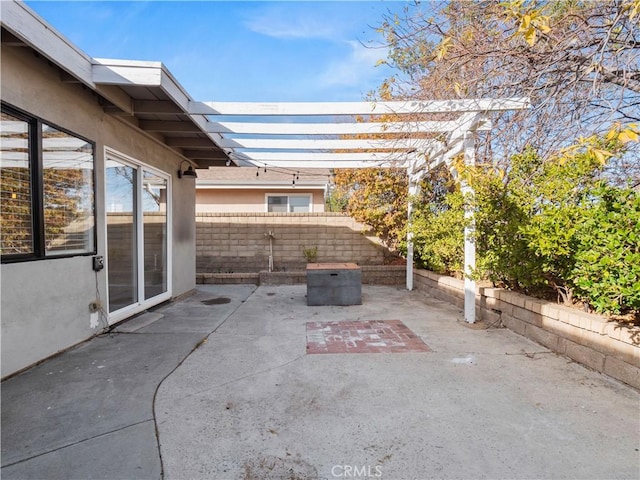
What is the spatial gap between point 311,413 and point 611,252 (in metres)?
2.95

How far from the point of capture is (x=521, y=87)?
→ 410 centimetres

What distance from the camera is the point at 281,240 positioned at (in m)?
9.79

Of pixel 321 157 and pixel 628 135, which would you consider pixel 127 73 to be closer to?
pixel 321 157

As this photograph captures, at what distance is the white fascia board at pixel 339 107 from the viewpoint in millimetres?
4386

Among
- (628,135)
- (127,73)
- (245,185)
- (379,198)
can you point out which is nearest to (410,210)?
(379,198)

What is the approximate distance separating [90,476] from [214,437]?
69cm

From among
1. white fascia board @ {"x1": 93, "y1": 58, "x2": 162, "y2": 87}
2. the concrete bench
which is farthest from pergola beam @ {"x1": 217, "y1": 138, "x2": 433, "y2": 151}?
white fascia board @ {"x1": 93, "y1": 58, "x2": 162, "y2": 87}

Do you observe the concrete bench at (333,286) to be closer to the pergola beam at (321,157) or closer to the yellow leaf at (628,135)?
the pergola beam at (321,157)

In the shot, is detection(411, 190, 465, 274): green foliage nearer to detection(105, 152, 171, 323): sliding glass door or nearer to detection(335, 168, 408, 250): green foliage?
detection(335, 168, 408, 250): green foliage

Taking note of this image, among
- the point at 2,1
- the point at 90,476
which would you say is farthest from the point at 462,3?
the point at 90,476

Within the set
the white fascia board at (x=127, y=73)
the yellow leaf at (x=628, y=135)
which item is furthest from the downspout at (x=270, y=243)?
the yellow leaf at (x=628, y=135)

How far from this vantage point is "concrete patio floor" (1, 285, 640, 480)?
1.99m

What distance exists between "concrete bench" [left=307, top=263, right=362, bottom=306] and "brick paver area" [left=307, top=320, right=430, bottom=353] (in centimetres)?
124

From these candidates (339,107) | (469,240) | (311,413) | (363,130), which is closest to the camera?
(311,413)
